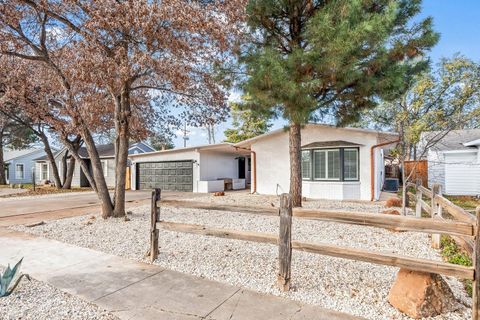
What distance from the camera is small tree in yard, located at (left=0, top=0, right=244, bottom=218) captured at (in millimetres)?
5648

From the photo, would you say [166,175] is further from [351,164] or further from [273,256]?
[273,256]

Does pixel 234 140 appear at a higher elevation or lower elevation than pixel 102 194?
higher

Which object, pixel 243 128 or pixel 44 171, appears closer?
pixel 243 128

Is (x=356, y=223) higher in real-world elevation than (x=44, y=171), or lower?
lower

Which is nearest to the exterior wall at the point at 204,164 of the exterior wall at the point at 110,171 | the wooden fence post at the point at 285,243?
the exterior wall at the point at 110,171

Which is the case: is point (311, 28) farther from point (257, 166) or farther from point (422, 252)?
point (257, 166)

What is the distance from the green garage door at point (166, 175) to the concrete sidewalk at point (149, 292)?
41.6ft

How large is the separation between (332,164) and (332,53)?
6888mm

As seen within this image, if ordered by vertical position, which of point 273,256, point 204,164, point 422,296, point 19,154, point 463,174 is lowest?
point 273,256

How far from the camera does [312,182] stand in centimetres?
1300

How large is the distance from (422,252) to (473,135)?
15.5 m

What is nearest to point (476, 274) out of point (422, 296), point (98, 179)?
point (422, 296)

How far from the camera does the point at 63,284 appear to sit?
12.1ft

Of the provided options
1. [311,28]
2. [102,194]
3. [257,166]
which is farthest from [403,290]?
[257,166]
